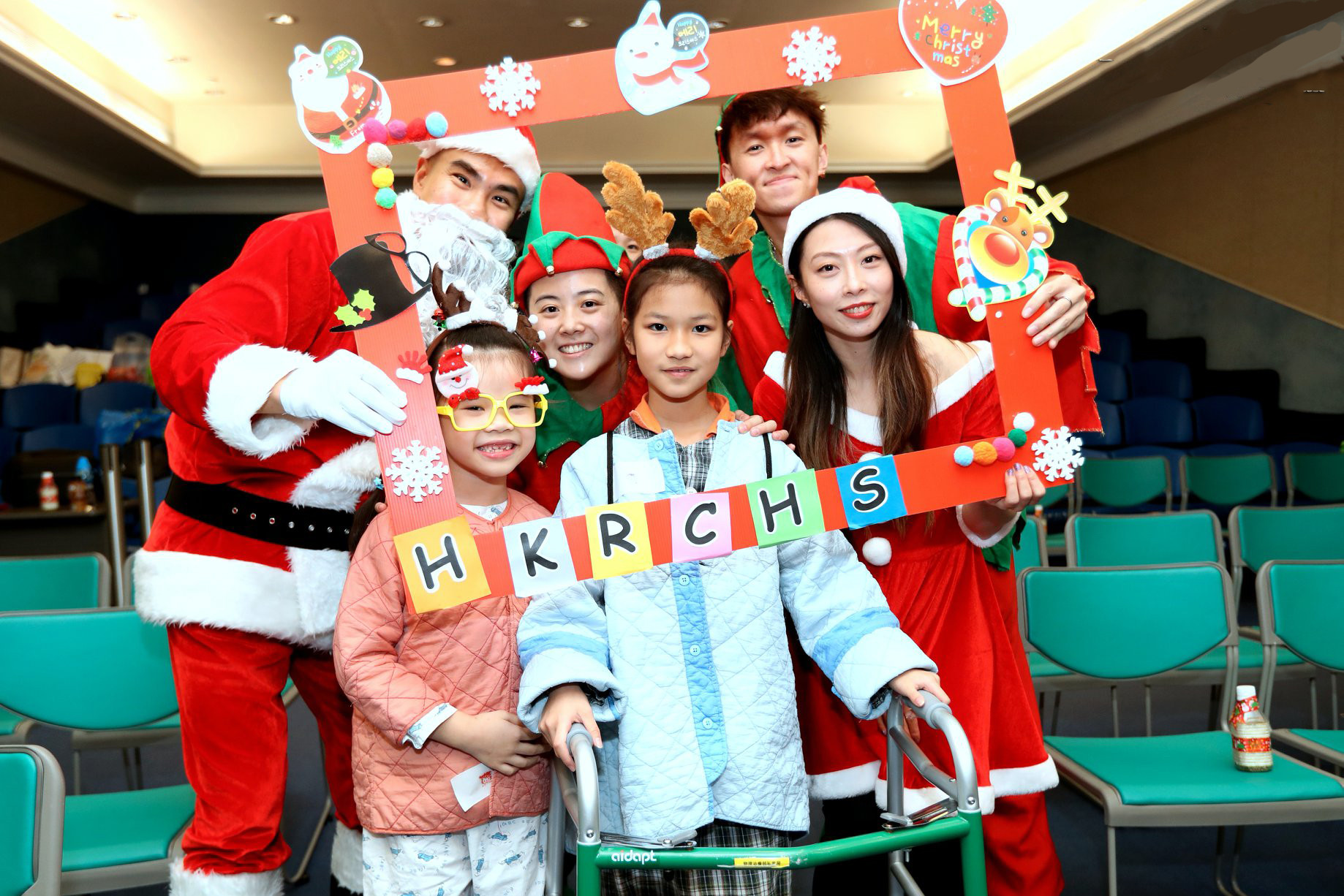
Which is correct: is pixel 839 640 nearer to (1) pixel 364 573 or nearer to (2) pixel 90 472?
(1) pixel 364 573

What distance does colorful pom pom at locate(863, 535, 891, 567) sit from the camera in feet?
5.63

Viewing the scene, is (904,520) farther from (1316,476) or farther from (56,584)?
(1316,476)

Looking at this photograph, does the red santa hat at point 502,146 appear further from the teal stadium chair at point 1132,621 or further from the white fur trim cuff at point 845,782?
the teal stadium chair at point 1132,621

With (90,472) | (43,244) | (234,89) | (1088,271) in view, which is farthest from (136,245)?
(1088,271)

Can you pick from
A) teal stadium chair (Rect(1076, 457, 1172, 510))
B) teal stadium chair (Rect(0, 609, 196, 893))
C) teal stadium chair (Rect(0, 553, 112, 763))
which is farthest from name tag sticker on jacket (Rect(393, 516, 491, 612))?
teal stadium chair (Rect(1076, 457, 1172, 510))

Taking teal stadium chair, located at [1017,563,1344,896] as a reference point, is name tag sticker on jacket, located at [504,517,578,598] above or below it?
above

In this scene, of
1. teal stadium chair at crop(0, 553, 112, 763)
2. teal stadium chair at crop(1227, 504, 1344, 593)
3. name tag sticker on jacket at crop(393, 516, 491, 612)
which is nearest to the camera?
name tag sticker on jacket at crop(393, 516, 491, 612)

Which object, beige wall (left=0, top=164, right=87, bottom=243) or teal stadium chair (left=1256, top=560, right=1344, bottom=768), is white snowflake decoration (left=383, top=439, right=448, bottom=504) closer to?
teal stadium chair (left=1256, top=560, right=1344, bottom=768)

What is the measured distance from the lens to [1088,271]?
1024 cm

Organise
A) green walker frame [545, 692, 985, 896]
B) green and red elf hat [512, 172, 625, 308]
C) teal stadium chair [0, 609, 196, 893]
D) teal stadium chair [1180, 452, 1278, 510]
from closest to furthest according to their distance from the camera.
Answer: green walker frame [545, 692, 985, 896]
green and red elf hat [512, 172, 625, 308]
teal stadium chair [0, 609, 196, 893]
teal stadium chair [1180, 452, 1278, 510]

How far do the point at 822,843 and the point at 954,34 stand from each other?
131 centimetres

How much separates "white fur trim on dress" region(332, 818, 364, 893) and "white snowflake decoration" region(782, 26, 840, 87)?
1805 millimetres

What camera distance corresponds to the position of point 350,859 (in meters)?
2.04

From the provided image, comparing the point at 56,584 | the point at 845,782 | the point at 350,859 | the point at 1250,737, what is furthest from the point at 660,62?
the point at 56,584
